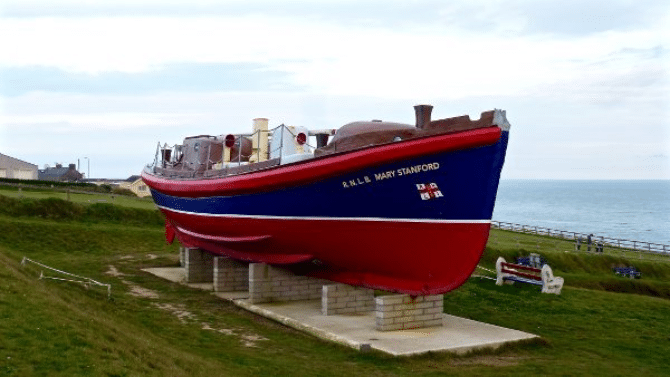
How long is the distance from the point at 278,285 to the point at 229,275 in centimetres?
315

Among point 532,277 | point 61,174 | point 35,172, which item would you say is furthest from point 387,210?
point 61,174

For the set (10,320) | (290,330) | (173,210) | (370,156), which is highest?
(370,156)

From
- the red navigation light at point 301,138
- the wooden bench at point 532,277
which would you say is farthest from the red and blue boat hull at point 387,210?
the wooden bench at point 532,277

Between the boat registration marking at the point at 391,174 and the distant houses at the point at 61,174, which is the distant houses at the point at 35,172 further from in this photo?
the boat registration marking at the point at 391,174

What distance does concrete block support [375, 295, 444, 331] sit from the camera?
1606 cm

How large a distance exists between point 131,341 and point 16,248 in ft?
68.0

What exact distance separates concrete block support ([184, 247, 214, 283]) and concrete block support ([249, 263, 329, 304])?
5357 millimetres

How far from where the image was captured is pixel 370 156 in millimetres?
15461

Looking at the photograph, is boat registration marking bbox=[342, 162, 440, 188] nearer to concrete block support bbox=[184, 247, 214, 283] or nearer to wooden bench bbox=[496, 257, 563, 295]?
wooden bench bbox=[496, 257, 563, 295]

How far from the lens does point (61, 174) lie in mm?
96000

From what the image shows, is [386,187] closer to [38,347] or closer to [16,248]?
[38,347]

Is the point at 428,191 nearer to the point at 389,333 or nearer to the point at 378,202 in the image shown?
the point at 378,202

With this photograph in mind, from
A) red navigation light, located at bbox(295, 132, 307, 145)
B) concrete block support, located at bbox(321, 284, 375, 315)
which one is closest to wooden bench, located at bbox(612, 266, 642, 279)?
concrete block support, located at bbox(321, 284, 375, 315)

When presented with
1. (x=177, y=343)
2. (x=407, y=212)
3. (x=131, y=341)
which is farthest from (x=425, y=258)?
(x=131, y=341)
